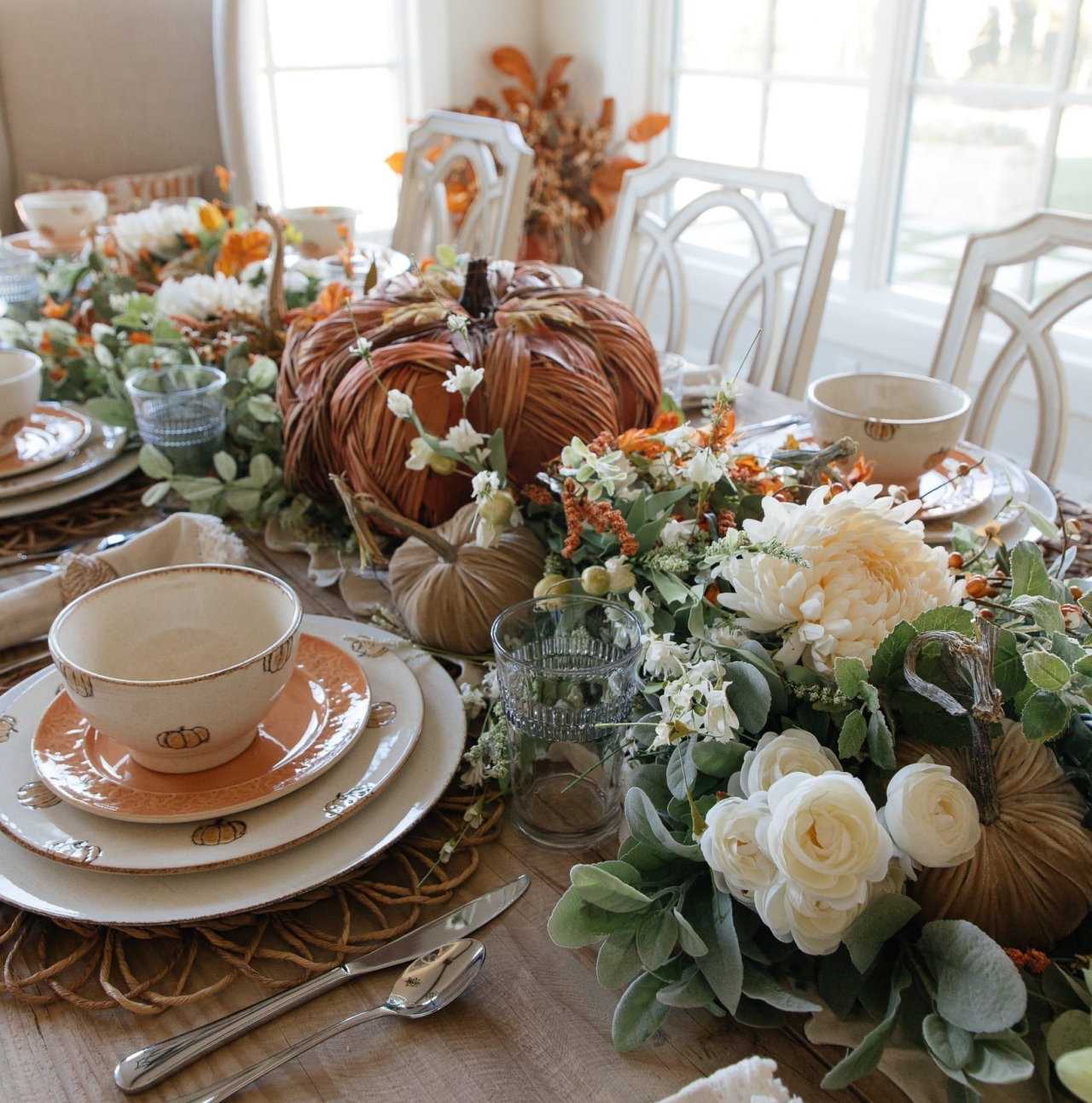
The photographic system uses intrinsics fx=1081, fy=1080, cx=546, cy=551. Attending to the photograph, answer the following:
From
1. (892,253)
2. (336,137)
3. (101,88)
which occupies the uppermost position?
(101,88)

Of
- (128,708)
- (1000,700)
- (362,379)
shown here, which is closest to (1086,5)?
(362,379)

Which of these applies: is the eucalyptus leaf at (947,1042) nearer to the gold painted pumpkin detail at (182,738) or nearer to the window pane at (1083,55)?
the gold painted pumpkin detail at (182,738)

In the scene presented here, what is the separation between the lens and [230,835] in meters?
0.61

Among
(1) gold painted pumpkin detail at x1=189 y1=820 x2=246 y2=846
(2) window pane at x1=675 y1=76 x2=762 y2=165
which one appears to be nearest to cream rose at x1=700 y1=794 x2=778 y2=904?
(1) gold painted pumpkin detail at x1=189 y1=820 x2=246 y2=846

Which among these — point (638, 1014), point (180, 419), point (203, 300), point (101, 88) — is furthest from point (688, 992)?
point (101, 88)

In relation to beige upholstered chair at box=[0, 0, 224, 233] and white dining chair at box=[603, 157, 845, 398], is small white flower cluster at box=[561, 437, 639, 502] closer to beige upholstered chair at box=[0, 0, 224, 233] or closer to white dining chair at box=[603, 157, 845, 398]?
white dining chair at box=[603, 157, 845, 398]

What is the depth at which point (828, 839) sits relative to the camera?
457mm

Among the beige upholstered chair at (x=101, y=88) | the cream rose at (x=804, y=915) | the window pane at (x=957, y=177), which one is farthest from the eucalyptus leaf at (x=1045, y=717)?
the beige upholstered chair at (x=101, y=88)

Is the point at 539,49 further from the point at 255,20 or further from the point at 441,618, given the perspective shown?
the point at 441,618

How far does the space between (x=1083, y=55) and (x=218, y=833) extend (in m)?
2.32

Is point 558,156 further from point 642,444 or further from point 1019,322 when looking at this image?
point 642,444

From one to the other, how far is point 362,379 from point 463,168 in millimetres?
2453

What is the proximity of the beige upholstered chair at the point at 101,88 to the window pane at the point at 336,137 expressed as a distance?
25 centimetres

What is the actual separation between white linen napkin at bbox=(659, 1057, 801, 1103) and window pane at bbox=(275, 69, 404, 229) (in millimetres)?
3318
